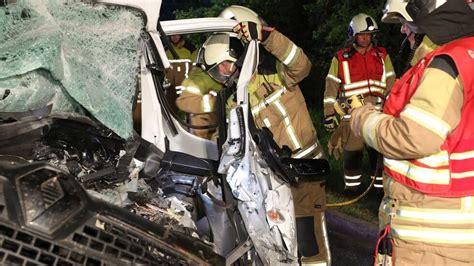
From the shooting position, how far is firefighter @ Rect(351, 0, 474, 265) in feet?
8.09

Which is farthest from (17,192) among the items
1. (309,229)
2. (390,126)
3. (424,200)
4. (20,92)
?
(309,229)

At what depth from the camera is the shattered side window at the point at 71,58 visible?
290 centimetres

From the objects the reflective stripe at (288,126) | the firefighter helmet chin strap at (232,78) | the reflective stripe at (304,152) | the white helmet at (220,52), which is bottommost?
the reflective stripe at (304,152)

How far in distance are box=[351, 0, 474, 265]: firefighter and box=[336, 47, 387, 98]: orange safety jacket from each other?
11.7 feet

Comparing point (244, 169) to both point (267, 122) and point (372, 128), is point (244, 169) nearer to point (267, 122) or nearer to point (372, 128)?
point (372, 128)

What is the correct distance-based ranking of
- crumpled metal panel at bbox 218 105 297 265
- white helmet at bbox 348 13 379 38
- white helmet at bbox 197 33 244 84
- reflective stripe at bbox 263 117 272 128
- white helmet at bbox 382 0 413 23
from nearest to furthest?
white helmet at bbox 382 0 413 23 < crumpled metal panel at bbox 218 105 297 265 < white helmet at bbox 197 33 244 84 < reflective stripe at bbox 263 117 272 128 < white helmet at bbox 348 13 379 38

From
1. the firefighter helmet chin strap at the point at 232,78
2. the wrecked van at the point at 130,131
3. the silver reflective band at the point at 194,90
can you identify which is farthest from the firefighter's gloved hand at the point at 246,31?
the silver reflective band at the point at 194,90

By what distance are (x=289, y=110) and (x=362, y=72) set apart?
7.40ft

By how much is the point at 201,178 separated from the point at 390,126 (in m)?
1.17

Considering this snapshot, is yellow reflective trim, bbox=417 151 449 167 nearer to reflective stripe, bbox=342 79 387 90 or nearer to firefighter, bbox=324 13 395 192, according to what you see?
firefighter, bbox=324 13 395 192

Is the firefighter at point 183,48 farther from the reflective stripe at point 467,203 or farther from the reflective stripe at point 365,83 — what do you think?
the reflective stripe at point 467,203

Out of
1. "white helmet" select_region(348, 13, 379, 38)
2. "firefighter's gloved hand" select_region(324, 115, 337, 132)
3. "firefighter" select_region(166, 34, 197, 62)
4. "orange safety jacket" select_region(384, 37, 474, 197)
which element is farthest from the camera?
"firefighter" select_region(166, 34, 197, 62)

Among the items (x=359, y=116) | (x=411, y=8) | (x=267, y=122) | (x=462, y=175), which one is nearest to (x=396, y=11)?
(x=411, y=8)

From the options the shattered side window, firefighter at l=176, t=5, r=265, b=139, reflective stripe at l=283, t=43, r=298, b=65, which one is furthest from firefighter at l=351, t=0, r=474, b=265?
firefighter at l=176, t=5, r=265, b=139
